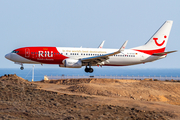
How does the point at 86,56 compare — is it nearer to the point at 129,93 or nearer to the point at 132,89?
the point at 132,89

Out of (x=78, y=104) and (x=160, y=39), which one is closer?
(x=78, y=104)

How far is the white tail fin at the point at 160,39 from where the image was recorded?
4969 centimetres

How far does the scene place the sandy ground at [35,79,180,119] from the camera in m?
26.7

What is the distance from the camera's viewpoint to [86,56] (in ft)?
146

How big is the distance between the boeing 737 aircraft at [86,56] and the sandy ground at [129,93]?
360cm

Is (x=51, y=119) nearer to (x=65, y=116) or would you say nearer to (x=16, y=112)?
(x=65, y=116)

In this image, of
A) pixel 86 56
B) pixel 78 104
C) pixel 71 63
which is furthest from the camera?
pixel 86 56

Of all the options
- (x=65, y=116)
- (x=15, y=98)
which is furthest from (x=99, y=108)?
(x=15, y=98)

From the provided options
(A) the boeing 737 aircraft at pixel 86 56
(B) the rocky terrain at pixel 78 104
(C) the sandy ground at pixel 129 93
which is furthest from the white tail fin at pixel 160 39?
(B) the rocky terrain at pixel 78 104

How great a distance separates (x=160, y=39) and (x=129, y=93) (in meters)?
19.2

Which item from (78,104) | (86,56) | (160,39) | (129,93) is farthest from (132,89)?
(160,39)

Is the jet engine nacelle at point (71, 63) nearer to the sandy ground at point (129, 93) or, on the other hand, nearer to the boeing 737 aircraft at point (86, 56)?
the boeing 737 aircraft at point (86, 56)

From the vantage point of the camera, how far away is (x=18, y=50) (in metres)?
43.3

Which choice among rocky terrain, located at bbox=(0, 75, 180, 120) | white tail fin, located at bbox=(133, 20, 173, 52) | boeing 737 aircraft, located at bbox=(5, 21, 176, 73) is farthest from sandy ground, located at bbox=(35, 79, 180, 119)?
white tail fin, located at bbox=(133, 20, 173, 52)
